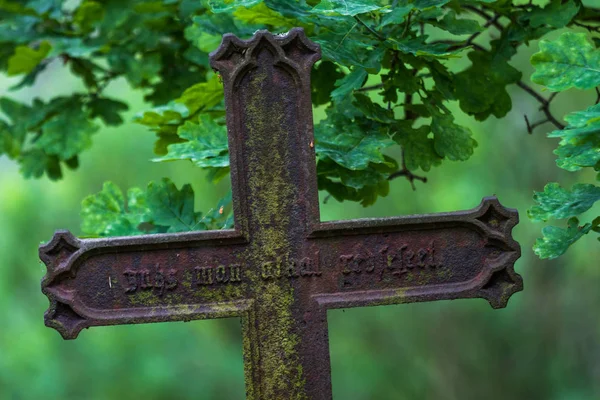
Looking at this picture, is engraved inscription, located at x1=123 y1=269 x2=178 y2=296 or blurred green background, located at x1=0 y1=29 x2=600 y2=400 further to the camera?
blurred green background, located at x1=0 y1=29 x2=600 y2=400

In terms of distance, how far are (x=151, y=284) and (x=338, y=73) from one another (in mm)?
718

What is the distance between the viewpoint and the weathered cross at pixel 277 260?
1.89 meters

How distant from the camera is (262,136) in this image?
6.21 feet

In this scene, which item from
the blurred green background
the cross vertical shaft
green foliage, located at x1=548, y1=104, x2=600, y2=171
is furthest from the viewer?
the blurred green background

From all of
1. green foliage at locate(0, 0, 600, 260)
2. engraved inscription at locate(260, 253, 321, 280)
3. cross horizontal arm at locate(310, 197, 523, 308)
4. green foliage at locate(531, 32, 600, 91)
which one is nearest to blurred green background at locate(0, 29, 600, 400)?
green foliage at locate(0, 0, 600, 260)

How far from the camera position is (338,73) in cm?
224

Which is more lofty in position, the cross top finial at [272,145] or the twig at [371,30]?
the twig at [371,30]

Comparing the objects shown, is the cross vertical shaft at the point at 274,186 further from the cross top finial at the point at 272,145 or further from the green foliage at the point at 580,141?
the green foliage at the point at 580,141

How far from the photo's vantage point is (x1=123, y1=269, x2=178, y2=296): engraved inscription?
1915 millimetres

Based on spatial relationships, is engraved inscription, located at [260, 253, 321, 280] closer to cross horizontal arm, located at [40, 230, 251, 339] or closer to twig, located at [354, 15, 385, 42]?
cross horizontal arm, located at [40, 230, 251, 339]

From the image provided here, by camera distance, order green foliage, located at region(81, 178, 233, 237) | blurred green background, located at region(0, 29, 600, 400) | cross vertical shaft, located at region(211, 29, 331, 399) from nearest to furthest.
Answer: cross vertical shaft, located at region(211, 29, 331, 399)
green foliage, located at region(81, 178, 233, 237)
blurred green background, located at region(0, 29, 600, 400)

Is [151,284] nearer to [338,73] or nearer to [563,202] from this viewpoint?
[338,73]

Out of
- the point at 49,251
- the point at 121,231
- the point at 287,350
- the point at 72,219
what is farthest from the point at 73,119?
the point at 72,219

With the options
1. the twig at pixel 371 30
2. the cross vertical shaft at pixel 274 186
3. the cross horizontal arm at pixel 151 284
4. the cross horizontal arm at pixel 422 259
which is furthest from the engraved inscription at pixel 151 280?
A: the twig at pixel 371 30
